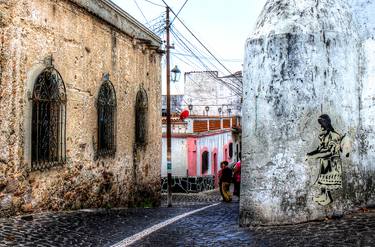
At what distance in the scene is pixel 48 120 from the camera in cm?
902

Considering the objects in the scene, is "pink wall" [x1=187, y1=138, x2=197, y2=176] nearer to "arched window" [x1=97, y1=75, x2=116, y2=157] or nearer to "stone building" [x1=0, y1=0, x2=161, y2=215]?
"stone building" [x1=0, y1=0, x2=161, y2=215]

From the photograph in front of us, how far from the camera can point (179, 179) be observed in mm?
25281

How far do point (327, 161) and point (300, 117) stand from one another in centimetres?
85

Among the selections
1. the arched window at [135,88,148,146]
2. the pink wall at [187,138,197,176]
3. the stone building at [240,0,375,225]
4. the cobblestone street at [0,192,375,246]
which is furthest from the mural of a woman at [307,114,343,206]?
the pink wall at [187,138,197,176]

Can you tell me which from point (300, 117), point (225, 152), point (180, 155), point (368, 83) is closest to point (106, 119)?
point (300, 117)

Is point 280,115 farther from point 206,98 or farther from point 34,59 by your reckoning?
point 206,98

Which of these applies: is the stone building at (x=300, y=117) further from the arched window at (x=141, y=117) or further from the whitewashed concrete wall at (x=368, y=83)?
the arched window at (x=141, y=117)

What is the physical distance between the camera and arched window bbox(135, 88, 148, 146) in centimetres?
1395

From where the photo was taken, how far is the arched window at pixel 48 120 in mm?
8562

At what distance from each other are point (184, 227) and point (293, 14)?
13.3 feet

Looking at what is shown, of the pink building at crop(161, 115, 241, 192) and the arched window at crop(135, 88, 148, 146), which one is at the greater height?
the arched window at crop(135, 88, 148, 146)

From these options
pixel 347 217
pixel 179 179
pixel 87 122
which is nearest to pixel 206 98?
pixel 179 179

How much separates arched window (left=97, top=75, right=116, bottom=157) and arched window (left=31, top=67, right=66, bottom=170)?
183cm

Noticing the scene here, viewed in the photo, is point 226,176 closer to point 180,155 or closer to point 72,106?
point 72,106
